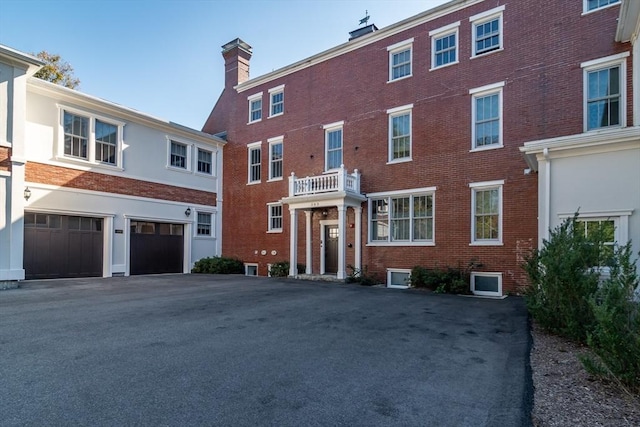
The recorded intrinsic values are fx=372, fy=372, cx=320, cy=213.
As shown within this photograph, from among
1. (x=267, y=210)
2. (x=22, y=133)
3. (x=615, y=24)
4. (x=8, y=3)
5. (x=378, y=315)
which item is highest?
(x=8, y=3)

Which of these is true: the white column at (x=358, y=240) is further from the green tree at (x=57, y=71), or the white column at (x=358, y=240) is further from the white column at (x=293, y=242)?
the green tree at (x=57, y=71)

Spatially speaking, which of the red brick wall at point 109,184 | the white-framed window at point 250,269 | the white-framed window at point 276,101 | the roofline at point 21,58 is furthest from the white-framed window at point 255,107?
the roofline at point 21,58

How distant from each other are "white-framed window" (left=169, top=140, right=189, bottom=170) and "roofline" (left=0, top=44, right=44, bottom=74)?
251 inches

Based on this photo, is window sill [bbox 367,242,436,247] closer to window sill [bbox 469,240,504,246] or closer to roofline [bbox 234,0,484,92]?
window sill [bbox 469,240,504,246]

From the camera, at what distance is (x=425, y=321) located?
753 cm

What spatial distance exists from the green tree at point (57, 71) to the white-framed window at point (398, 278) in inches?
855

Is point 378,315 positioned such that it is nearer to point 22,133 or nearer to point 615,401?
point 615,401

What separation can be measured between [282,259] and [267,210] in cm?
263

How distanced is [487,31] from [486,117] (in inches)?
119

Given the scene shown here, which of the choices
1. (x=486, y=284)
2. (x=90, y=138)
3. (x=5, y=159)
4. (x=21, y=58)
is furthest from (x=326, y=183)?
(x=21, y=58)

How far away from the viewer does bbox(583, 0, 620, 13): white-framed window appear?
35.2 feet

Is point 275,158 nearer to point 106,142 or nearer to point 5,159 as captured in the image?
point 106,142

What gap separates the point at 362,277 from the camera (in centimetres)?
1425

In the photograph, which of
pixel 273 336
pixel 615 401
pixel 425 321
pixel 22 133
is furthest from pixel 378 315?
pixel 22 133
